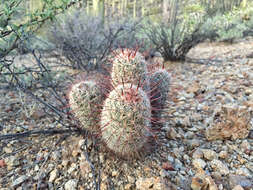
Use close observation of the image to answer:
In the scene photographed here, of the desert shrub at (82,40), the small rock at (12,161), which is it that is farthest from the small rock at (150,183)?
the desert shrub at (82,40)

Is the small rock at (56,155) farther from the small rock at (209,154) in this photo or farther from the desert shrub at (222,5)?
the desert shrub at (222,5)

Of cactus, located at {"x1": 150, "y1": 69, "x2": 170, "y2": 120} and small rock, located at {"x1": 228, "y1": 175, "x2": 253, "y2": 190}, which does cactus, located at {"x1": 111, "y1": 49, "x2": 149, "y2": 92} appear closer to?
cactus, located at {"x1": 150, "y1": 69, "x2": 170, "y2": 120}

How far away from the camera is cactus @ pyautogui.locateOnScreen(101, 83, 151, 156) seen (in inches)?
41.8

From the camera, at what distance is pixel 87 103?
51.7 inches

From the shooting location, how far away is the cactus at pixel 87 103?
1313mm

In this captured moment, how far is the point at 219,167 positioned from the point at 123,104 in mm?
784

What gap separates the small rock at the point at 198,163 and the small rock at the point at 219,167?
0.06 m

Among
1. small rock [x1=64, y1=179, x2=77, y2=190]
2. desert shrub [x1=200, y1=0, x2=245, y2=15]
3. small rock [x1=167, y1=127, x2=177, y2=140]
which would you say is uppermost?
desert shrub [x1=200, y1=0, x2=245, y2=15]

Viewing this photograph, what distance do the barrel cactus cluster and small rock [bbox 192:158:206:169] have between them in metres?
0.35

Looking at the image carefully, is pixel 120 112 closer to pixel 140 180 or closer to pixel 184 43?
pixel 140 180

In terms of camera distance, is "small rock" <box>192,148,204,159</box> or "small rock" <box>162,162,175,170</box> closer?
"small rock" <box>162,162,175,170</box>

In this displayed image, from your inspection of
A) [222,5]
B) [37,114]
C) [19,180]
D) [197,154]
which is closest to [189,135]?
[197,154]

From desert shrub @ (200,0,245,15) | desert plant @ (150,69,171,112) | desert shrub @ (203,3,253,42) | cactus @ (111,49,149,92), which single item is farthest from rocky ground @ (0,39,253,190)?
desert shrub @ (200,0,245,15)

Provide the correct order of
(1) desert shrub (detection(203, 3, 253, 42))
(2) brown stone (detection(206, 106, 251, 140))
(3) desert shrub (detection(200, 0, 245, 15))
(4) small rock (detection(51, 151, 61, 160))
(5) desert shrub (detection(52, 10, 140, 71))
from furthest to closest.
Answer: (3) desert shrub (detection(200, 0, 245, 15))
(1) desert shrub (detection(203, 3, 253, 42))
(5) desert shrub (detection(52, 10, 140, 71))
(2) brown stone (detection(206, 106, 251, 140))
(4) small rock (detection(51, 151, 61, 160))
